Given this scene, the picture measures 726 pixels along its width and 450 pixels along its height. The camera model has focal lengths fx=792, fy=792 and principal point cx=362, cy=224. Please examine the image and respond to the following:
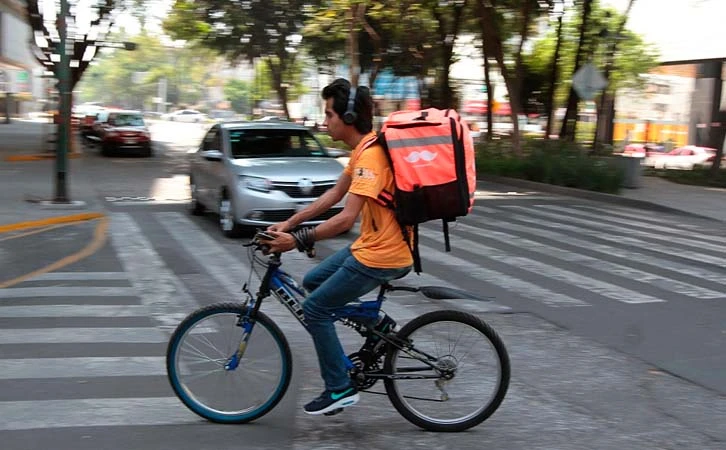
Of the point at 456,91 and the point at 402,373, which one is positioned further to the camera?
the point at 456,91

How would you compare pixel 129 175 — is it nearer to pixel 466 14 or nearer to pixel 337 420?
pixel 466 14

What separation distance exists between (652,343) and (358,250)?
11.0ft

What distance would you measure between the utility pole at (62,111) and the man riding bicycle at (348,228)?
38.4 feet

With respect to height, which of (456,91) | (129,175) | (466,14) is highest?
(466,14)

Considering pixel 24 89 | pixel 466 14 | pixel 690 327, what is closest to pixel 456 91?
pixel 466 14

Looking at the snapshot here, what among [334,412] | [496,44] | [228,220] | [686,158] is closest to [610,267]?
[228,220]

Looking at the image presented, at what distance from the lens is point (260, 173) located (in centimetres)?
1136

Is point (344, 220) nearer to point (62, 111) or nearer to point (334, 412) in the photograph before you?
point (334, 412)

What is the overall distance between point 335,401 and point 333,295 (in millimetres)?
608

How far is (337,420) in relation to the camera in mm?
4559

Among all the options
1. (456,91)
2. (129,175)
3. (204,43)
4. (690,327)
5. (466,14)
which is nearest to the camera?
(690,327)

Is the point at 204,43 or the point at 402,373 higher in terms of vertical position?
the point at 204,43

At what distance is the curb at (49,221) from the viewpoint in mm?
12211

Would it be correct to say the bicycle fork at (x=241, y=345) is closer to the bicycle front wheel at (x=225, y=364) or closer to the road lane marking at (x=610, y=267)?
the bicycle front wheel at (x=225, y=364)
